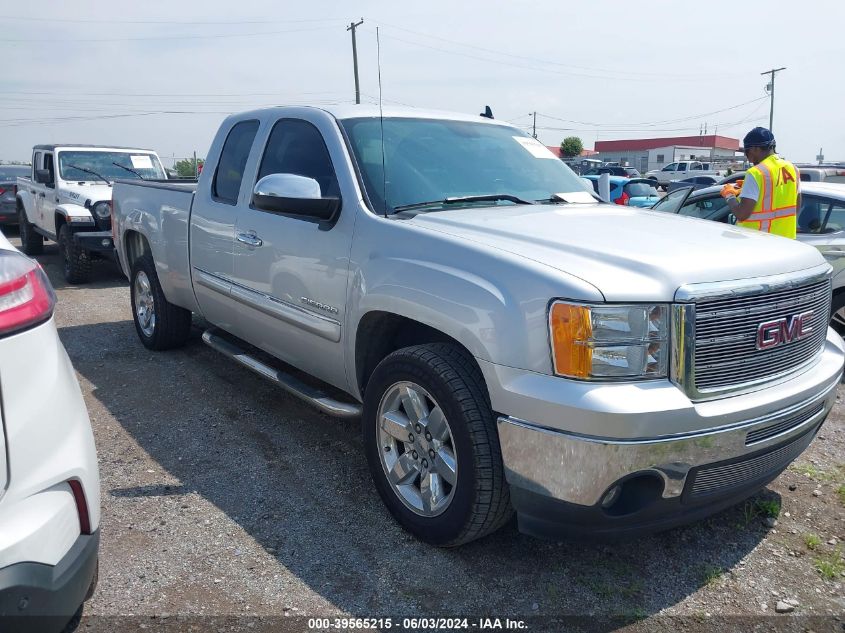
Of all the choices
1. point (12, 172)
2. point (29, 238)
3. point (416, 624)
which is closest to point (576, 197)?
point (416, 624)

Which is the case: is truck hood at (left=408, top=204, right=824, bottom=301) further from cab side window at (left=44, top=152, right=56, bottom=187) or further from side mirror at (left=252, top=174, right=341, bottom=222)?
cab side window at (left=44, top=152, right=56, bottom=187)

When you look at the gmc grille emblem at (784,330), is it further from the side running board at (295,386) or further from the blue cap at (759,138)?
the blue cap at (759,138)

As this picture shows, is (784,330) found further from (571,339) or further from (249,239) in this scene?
(249,239)

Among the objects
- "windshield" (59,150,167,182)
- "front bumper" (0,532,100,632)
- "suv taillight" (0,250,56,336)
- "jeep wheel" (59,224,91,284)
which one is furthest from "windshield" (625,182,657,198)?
"front bumper" (0,532,100,632)

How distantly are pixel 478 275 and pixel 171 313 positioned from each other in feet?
12.4

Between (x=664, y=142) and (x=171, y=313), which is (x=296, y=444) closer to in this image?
(x=171, y=313)

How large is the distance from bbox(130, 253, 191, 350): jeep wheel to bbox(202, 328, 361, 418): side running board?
0.92 metres

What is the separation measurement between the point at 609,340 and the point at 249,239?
7.94ft

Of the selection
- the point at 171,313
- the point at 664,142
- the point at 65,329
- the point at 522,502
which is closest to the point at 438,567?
the point at 522,502

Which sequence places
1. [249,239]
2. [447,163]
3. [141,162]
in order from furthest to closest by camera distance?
1. [141,162]
2. [249,239]
3. [447,163]

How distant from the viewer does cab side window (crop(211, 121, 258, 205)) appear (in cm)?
451

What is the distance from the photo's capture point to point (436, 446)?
9.76 feet

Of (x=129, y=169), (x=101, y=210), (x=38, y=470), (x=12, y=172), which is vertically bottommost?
(x=38, y=470)

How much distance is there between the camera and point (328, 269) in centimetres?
354
